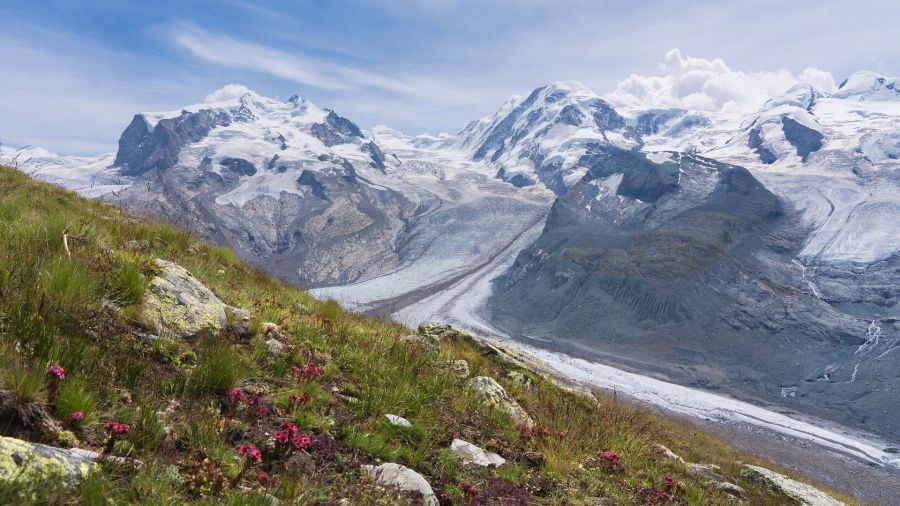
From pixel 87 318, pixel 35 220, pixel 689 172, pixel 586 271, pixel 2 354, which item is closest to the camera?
pixel 2 354

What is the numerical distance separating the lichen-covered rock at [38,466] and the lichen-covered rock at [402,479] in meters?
2.32

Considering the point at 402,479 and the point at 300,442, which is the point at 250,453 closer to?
the point at 300,442

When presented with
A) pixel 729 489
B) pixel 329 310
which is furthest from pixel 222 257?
pixel 729 489

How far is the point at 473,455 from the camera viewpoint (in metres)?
5.92

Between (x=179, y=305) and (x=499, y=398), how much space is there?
484 centimetres

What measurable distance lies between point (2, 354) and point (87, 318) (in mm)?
1419

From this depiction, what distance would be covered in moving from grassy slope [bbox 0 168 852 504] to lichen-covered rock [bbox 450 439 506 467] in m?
0.18

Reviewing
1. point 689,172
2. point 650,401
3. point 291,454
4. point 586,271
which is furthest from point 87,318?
point 689,172

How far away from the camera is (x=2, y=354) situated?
344 cm

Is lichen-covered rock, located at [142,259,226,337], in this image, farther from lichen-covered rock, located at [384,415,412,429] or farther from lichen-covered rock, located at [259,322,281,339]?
lichen-covered rock, located at [384,415,412,429]

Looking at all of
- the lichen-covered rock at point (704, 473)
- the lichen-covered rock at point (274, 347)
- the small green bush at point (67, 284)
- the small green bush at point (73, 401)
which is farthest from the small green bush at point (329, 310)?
the lichen-covered rock at point (704, 473)

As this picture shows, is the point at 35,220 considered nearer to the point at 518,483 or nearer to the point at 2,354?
the point at 2,354

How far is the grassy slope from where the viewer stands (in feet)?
12.0

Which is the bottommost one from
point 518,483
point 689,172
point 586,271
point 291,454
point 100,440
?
point 586,271
